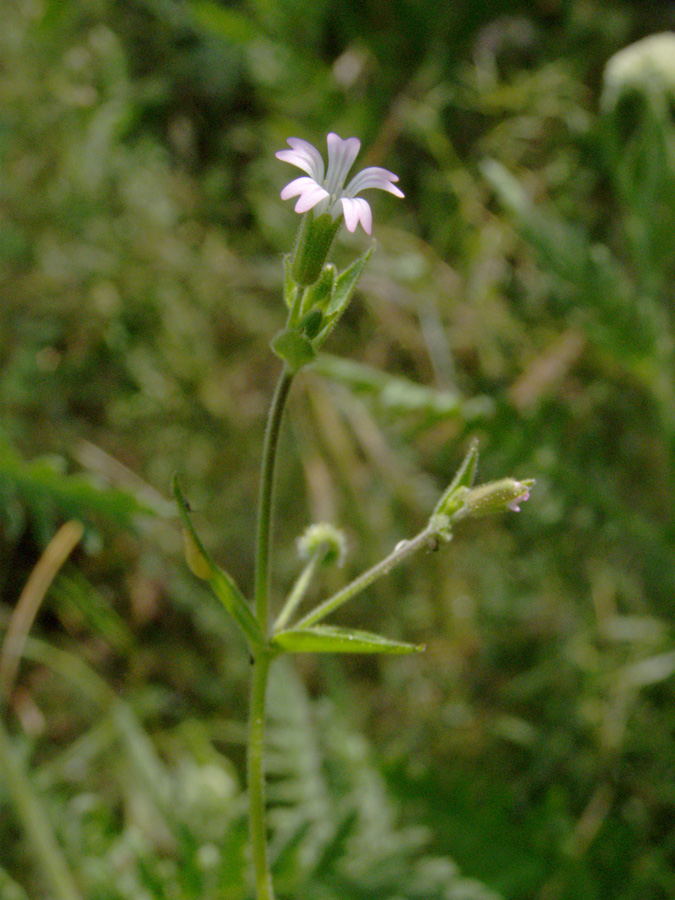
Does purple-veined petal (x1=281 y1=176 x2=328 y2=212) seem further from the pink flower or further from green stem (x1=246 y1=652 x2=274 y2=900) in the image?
green stem (x1=246 y1=652 x2=274 y2=900)

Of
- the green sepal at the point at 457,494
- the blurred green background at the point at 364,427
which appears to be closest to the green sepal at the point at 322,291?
the green sepal at the point at 457,494

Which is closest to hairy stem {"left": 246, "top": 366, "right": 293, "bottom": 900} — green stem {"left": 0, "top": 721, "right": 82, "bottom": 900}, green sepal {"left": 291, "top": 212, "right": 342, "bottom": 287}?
green sepal {"left": 291, "top": 212, "right": 342, "bottom": 287}

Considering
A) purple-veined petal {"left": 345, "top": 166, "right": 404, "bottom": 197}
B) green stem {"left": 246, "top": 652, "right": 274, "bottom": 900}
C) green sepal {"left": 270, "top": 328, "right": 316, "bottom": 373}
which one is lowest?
green stem {"left": 246, "top": 652, "right": 274, "bottom": 900}

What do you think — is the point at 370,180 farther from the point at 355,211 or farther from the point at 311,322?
the point at 311,322

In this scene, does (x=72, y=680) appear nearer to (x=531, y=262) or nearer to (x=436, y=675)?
(x=436, y=675)

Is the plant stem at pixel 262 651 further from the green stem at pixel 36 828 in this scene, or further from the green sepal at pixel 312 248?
the green stem at pixel 36 828

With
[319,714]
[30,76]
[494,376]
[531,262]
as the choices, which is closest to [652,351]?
[494,376]
